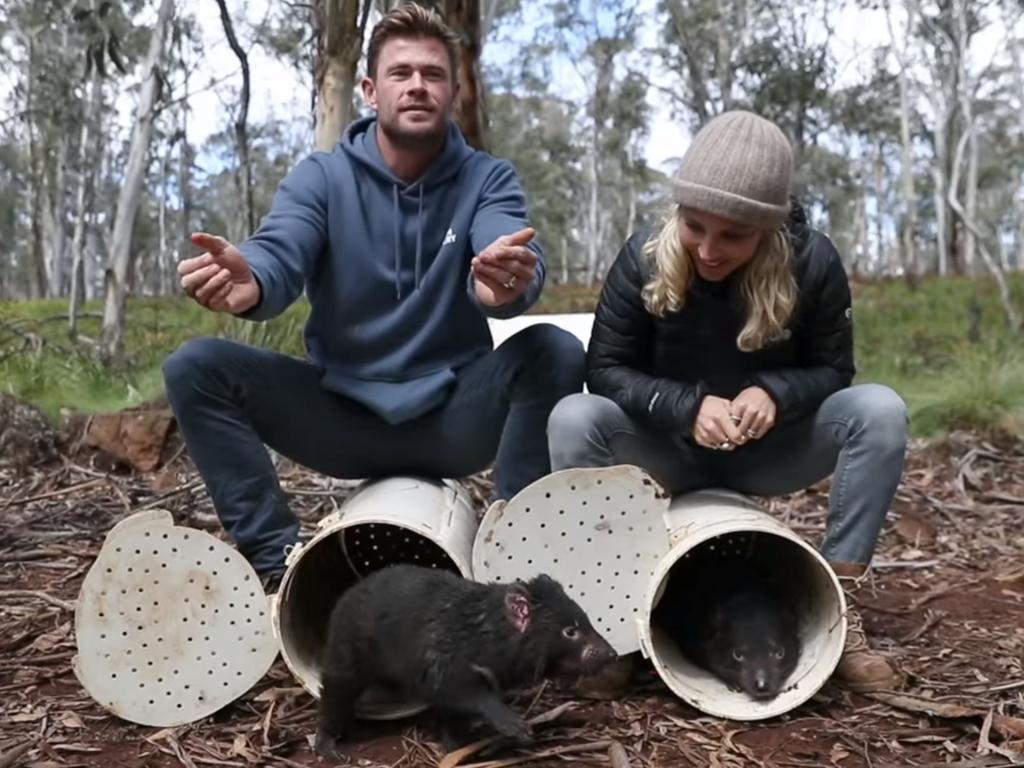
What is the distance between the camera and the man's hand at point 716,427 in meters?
2.56

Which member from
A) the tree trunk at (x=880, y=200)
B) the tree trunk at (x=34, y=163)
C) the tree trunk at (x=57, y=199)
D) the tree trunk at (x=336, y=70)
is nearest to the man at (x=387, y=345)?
the tree trunk at (x=336, y=70)

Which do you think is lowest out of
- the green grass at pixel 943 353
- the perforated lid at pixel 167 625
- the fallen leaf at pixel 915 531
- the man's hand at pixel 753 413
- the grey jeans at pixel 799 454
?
the green grass at pixel 943 353

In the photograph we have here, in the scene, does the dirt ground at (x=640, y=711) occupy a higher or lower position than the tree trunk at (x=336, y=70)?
lower

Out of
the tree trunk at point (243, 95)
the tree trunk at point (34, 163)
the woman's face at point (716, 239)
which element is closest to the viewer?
the woman's face at point (716, 239)

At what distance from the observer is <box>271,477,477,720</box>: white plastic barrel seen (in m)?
2.35

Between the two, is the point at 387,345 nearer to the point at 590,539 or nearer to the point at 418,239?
the point at 418,239

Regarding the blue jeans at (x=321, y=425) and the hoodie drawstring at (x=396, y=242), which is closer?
the blue jeans at (x=321, y=425)

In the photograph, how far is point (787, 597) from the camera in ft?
9.13

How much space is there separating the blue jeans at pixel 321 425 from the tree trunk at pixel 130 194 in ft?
22.4

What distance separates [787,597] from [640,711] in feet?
2.02

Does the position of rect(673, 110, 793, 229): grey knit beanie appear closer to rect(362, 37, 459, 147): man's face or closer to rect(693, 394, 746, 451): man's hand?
rect(693, 394, 746, 451): man's hand

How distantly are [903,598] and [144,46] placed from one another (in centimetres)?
1687

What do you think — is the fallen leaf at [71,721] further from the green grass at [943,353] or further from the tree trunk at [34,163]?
the tree trunk at [34,163]

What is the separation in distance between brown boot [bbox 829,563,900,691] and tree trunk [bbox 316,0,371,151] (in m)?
3.61
